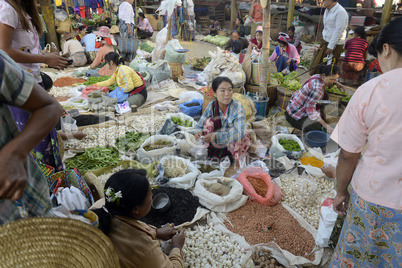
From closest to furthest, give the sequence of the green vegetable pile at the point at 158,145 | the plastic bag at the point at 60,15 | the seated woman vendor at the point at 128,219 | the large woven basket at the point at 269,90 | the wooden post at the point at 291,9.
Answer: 1. the seated woman vendor at the point at 128,219
2. the green vegetable pile at the point at 158,145
3. the large woven basket at the point at 269,90
4. the wooden post at the point at 291,9
5. the plastic bag at the point at 60,15

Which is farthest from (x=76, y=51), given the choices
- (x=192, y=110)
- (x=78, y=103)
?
(x=192, y=110)

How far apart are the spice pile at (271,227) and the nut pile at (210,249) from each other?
0.51 ft

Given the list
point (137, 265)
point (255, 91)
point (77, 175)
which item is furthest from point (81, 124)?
point (137, 265)

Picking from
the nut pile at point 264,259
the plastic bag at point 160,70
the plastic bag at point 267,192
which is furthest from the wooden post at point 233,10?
the nut pile at point 264,259

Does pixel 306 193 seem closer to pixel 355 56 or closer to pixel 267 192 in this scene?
pixel 267 192

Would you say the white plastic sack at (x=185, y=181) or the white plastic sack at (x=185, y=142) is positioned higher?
the white plastic sack at (x=185, y=142)

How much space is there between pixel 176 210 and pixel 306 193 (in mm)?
1361

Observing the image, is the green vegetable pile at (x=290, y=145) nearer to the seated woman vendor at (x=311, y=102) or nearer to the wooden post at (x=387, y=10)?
the seated woman vendor at (x=311, y=102)

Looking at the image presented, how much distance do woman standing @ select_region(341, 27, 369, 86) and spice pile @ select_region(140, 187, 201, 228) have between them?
17.6 feet

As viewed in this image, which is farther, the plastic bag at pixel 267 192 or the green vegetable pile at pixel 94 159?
the green vegetable pile at pixel 94 159

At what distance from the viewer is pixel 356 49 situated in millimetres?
6230

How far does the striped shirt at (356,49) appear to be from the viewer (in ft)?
20.2

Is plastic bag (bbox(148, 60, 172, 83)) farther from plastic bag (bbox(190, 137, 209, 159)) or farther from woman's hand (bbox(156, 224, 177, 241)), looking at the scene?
woman's hand (bbox(156, 224, 177, 241))

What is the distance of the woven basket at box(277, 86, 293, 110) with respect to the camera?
5039mm
